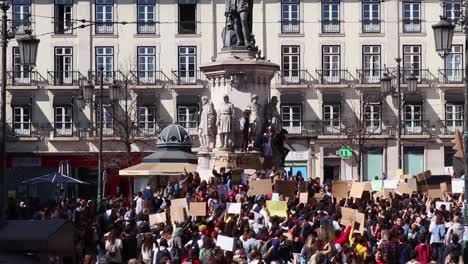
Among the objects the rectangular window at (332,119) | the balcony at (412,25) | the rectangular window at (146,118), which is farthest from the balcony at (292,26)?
the rectangular window at (146,118)

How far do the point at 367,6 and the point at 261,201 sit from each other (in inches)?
1939

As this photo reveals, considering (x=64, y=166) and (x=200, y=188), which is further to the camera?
(x=64, y=166)

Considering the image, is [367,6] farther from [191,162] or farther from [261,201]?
[261,201]

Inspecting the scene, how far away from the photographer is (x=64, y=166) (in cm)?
5281

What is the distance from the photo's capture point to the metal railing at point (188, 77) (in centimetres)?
7825

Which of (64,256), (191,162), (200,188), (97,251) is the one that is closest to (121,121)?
(191,162)

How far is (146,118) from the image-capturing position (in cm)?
7862

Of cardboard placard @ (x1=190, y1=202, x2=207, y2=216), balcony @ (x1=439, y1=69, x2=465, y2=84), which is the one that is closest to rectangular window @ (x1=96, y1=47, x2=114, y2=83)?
balcony @ (x1=439, y1=69, x2=465, y2=84)

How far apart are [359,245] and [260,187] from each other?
951 centimetres

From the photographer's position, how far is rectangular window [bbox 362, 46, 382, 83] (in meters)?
78.4

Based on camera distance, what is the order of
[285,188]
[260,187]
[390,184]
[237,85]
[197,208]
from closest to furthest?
[197,208] → [260,187] → [285,188] → [390,184] → [237,85]

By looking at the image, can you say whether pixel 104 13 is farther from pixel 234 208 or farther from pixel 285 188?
pixel 234 208

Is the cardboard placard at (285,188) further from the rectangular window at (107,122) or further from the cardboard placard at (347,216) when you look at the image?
the rectangular window at (107,122)

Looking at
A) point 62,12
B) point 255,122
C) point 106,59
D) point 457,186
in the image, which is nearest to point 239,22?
point 255,122
